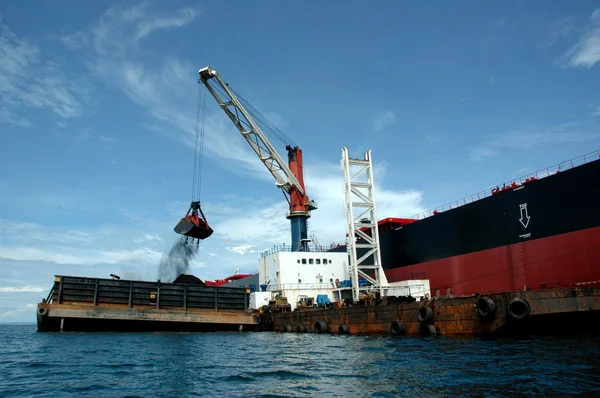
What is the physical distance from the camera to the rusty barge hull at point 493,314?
1716cm

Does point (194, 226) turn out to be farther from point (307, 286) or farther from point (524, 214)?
point (524, 214)

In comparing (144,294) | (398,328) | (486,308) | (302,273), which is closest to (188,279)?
(144,294)

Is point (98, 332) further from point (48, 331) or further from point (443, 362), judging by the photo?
point (443, 362)

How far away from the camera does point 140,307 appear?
3092 centimetres

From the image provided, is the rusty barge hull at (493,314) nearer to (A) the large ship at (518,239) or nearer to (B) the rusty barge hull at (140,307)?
(A) the large ship at (518,239)

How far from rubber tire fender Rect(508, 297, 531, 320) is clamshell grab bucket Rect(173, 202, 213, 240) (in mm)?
22704

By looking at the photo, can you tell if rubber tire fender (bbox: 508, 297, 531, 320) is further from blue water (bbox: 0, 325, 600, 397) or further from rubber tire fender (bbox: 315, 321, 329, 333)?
rubber tire fender (bbox: 315, 321, 329, 333)

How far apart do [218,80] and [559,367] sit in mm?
36601

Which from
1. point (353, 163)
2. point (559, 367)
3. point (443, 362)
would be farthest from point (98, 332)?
point (559, 367)

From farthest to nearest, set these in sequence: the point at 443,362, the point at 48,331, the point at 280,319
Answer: the point at 280,319 → the point at 48,331 → the point at 443,362

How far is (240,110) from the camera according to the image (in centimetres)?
4191

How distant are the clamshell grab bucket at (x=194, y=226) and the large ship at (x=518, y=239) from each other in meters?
16.5

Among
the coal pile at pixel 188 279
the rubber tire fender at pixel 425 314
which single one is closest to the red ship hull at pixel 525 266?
the rubber tire fender at pixel 425 314

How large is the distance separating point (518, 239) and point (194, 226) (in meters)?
22.2
